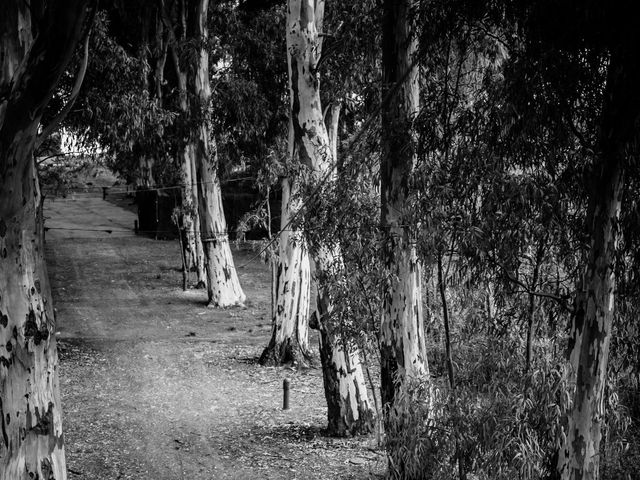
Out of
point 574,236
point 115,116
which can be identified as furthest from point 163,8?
point 574,236

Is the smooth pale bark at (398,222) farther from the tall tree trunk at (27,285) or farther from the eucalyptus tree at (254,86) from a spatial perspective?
the eucalyptus tree at (254,86)

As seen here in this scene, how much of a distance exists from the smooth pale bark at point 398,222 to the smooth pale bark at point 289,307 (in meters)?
6.77

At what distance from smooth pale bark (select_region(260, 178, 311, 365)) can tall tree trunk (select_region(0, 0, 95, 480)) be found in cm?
829

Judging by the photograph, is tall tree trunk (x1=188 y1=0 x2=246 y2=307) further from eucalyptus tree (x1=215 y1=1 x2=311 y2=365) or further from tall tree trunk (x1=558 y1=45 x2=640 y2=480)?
tall tree trunk (x1=558 y1=45 x2=640 y2=480)

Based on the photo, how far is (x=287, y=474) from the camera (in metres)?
10.9

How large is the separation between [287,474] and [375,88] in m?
5.56

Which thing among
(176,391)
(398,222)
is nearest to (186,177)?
(176,391)

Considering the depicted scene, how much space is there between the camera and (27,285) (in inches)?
321

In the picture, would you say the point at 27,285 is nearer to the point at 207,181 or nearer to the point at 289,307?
the point at 289,307

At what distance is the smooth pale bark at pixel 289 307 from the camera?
1636 centimetres

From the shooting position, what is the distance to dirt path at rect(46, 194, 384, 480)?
1134cm

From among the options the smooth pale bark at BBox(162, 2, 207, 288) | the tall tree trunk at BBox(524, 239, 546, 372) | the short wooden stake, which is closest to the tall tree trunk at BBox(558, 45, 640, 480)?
the tall tree trunk at BBox(524, 239, 546, 372)

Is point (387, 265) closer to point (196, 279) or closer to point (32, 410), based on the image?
point (32, 410)

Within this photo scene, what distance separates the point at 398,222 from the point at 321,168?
11.3 feet
